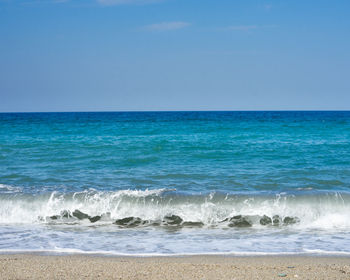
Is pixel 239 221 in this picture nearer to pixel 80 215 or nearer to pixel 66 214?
pixel 80 215

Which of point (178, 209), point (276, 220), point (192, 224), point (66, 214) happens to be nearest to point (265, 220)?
point (276, 220)

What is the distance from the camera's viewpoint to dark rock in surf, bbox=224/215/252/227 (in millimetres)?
8211

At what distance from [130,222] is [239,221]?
2118mm

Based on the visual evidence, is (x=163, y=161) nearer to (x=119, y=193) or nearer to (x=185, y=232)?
(x=119, y=193)

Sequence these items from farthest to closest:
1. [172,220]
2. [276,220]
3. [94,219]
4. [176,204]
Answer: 1. [176,204]
2. [94,219]
3. [172,220]
4. [276,220]

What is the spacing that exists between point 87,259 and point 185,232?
2.27 m

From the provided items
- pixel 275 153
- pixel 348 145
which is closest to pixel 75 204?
pixel 275 153

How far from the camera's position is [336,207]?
872 centimetres

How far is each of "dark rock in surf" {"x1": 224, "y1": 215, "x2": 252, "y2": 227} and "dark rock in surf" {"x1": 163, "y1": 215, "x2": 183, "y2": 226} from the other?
3.24ft

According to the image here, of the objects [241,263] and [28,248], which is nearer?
[241,263]

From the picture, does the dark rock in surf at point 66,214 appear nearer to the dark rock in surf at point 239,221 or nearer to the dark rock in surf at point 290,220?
the dark rock in surf at point 239,221

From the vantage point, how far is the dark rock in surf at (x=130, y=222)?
838 cm

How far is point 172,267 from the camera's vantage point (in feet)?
17.3

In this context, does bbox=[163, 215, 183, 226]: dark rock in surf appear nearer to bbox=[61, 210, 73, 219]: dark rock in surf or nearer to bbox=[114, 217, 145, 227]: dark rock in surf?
bbox=[114, 217, 145, 227]: dark rock in surf
